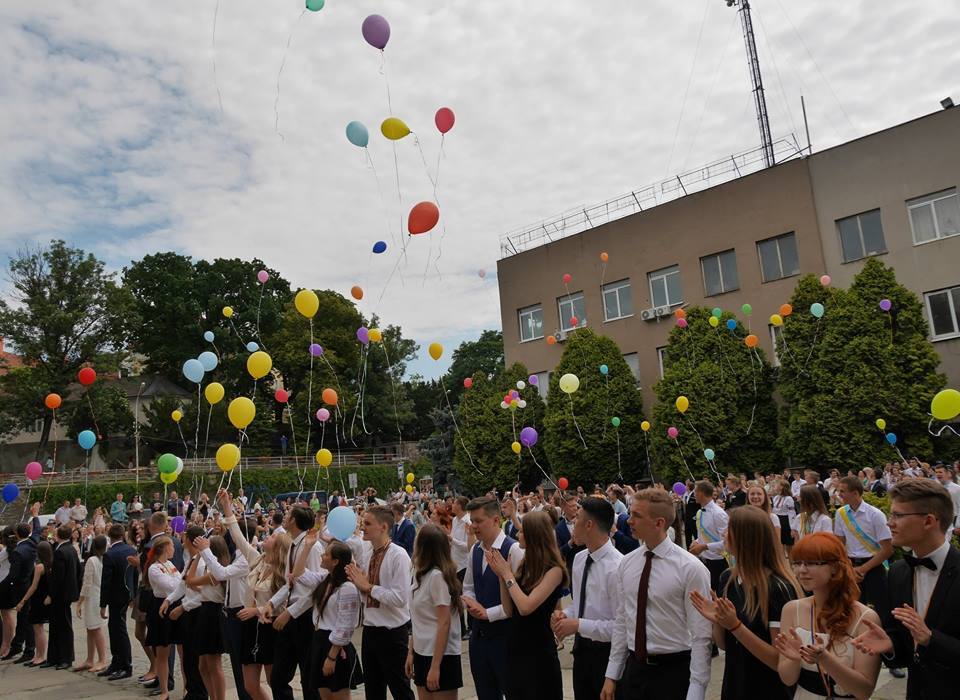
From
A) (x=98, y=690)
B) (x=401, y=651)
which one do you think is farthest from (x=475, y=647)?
(x=98, y=690)

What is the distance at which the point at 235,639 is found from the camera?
6.33 m

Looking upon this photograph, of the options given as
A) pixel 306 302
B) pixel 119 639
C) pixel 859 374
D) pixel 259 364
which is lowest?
pixel 119 639

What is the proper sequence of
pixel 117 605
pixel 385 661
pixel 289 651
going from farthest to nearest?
pixel 117 605, pixel 289 651, pixel 385 661

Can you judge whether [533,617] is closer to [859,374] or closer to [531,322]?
[859,374]

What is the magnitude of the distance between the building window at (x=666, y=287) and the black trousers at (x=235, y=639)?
21310 mm

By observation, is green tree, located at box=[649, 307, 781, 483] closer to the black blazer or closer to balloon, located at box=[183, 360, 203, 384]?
balloon, located at box=[183, 360, 203, 384]

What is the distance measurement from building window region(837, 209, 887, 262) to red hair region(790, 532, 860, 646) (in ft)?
69.2

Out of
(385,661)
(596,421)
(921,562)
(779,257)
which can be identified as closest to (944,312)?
(779,257)

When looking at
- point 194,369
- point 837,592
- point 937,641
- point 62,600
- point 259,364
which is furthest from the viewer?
point 194,369

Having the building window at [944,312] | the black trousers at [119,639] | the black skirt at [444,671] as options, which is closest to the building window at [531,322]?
the building window at [944,312]

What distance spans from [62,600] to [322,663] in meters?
6.18

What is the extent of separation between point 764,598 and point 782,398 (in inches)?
801

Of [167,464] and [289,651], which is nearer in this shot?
[289,651]

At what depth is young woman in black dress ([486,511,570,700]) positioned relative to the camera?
428 centimetres
